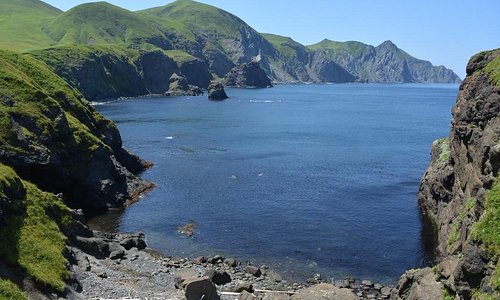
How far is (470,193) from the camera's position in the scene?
5450 centimetres

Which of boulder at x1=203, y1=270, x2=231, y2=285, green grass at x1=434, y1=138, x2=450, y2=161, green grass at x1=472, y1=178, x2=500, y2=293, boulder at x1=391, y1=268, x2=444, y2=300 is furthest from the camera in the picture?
green grass at x1=434, y1=138, x2=450, y2=161

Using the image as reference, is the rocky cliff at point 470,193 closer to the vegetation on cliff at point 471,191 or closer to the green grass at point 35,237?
the vegetation on cliff at point 471,191

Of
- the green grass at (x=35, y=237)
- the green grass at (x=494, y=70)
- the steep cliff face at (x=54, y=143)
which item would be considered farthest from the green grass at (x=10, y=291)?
the green grass at (x=494, y=70)

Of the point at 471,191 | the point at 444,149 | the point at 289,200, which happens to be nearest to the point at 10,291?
the point at 471,191

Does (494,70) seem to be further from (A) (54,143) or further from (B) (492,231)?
(A) (54,143)

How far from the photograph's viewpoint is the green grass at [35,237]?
39.2 meters

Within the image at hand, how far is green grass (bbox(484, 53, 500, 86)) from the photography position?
56.5 metres

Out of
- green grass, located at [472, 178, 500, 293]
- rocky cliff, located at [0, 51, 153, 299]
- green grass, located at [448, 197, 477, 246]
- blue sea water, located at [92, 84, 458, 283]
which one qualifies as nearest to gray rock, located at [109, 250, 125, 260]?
rocky cliff, located at [0, 51, 153, 299]

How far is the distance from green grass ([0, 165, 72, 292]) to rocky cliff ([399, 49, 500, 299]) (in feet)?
103

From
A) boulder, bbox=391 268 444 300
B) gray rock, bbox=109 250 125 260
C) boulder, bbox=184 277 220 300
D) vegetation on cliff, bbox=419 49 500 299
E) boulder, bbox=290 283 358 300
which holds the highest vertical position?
vegetation on cliff, bbox=419 49 500 299

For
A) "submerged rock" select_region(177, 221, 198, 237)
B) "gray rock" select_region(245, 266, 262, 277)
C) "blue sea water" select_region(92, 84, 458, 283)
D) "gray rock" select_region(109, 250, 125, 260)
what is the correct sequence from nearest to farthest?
"gray rock" select_region(245, 266, 262, 277), "gray rock" select_region(109, 250, 125, 260), "blue sea water" select_region(92, 84, 458, 283), "submerged rock" select_region(177, 221, 198, 237)

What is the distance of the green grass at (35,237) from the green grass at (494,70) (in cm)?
5181

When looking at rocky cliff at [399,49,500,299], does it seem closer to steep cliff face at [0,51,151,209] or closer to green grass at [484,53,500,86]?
green grass at [484,53,500,86]

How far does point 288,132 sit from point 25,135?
343 feet
